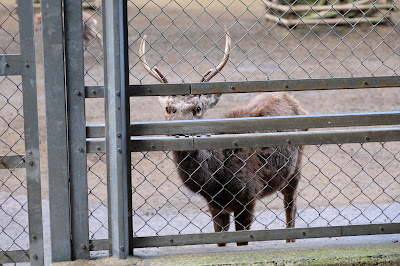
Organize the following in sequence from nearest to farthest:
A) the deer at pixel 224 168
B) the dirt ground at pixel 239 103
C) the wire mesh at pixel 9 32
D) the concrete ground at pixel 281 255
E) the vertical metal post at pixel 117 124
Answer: the vertical metal post at pixel 117 124, the concrete ground at pixel 281 255, the deer at pixel 224 168, the dirt ground at pixel 239 103, the wire mesh at pixel 9 32

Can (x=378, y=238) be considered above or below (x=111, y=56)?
below

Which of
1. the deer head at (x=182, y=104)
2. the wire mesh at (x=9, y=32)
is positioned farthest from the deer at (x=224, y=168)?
the wire mesh at (x=9, y=32)

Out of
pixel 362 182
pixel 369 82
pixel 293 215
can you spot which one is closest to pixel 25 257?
pixel 369 82

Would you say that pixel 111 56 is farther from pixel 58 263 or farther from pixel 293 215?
pixel 293 215

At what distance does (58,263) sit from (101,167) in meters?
3.63

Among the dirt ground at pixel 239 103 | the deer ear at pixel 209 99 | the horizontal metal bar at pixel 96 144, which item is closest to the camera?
the horizontal metal bar at pixel 96 144

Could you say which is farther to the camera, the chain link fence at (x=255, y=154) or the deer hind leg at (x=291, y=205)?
the deer hind leg at (x=291, y=205)

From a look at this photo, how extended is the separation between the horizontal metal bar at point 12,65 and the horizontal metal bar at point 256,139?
0.74 meters

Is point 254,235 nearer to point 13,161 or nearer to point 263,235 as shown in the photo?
point 263,235

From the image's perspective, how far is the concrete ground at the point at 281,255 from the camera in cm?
343

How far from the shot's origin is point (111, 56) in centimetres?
320

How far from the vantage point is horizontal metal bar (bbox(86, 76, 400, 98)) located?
3328 millimetres

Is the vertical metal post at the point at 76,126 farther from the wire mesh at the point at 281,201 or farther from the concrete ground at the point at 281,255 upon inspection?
the wire mesh at the point at 281,201

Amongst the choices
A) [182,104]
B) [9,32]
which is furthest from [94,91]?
[9,32]
